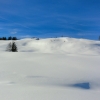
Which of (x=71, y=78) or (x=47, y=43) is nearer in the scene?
(x=71, y=78)

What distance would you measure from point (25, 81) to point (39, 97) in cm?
69

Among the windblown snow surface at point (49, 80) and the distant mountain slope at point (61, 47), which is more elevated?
the distant mountain slope at point (61, 47)

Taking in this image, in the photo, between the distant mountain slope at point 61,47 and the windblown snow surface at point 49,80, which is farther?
the distant mountain slope at point 61,47

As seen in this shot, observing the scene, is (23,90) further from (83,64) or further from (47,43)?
(47,43)

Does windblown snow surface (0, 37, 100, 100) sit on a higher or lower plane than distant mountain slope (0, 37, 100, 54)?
lower

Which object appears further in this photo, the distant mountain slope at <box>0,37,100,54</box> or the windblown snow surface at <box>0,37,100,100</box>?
the distant mountain slope at <box>0,37,100,54</box>

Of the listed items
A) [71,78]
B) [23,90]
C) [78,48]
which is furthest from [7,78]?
[78,48]

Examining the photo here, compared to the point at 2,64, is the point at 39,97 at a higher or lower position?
lower

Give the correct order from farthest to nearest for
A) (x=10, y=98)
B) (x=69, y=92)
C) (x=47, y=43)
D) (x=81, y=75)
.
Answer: (x=47, y=43) < (x=81, y=75) < (x=69, y=92) < (x=10, y=98)

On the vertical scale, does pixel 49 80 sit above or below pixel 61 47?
below

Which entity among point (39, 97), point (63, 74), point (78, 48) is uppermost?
point (78, 48)

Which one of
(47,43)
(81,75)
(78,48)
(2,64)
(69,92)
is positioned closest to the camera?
(69,92)

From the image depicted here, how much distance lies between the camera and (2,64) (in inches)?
137

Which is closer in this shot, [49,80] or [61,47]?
[49,80]
